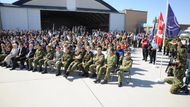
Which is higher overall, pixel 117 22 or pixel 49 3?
pixel 49 3

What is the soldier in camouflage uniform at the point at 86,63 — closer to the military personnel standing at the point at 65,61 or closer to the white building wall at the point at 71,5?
the military personnel standing at the point at 65,61

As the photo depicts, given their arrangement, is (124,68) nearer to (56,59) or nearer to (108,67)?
(108,67)

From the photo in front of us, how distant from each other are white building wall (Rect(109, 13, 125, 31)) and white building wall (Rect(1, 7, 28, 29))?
13321 millimetres

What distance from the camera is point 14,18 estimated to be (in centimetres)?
2386

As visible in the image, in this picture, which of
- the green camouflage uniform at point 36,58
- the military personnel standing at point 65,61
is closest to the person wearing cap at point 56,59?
the military personnel standing at point 65,61

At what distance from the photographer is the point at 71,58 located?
7.59m

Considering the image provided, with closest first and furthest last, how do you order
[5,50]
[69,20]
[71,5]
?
[5,50], [71,5], [69,20]

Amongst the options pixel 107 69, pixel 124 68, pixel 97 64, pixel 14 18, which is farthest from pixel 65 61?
pixel 14 18

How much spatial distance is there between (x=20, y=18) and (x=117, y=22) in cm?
1510

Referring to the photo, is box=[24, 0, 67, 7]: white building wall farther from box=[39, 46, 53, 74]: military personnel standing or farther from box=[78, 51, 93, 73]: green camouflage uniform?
box=[78, 51, 93, 73]: green camouflage uniform

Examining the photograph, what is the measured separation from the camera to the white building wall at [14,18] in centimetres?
2344

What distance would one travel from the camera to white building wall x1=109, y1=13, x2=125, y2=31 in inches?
1156

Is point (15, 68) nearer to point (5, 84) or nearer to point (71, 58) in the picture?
point (5, 84)

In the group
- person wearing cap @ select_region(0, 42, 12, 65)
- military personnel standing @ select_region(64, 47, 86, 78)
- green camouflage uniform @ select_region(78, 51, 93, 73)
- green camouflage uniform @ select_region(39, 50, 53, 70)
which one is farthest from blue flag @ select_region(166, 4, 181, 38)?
person wearing cap @ select_region(0, 42, 12, 65)
